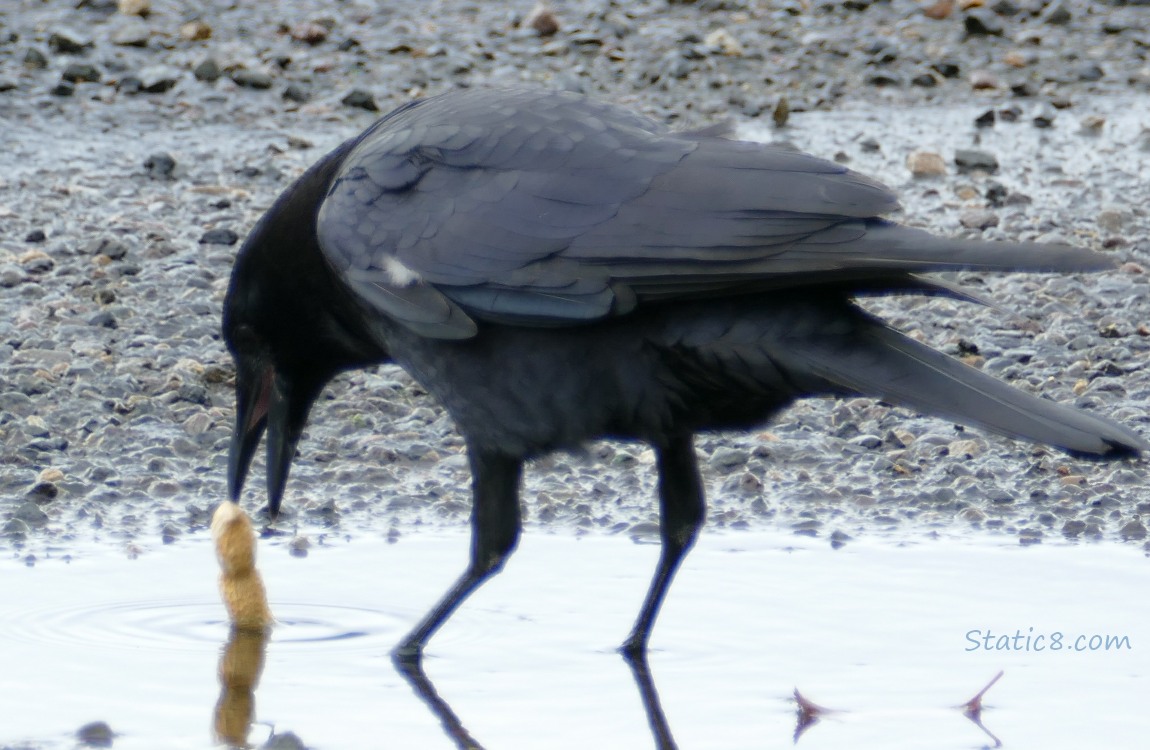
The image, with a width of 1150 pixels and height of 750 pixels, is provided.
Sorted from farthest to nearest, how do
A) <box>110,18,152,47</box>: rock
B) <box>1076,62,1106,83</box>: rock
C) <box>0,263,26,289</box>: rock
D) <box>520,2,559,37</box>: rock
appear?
<box>520,2,559,37</box>: rock, <box>1076,62,1106,83</box>: rock, <box>110,18,152,47</box>: rock, <box>0,263,26,289</box>: rock

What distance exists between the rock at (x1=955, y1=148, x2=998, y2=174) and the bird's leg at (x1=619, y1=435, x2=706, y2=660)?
4.74 meters

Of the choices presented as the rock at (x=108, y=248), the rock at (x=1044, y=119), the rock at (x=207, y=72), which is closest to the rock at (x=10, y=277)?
the rock at (x=108, y=248)

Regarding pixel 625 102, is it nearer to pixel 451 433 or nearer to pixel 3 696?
pixel 451 433

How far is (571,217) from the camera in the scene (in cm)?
386

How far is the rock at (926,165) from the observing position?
8.54 m

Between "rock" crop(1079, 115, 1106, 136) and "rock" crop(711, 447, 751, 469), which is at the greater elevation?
"rock" crop(1079, 115, 1106, 136)

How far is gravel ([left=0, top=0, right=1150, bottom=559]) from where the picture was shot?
16.8 feet

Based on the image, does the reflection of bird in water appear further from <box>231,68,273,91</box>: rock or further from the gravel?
<box>231,68,273,91</box>: rock

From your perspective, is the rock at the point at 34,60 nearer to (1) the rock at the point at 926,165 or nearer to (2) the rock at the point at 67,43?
(2) the rock at the point at 67,43

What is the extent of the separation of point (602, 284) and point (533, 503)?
1443 millimetres

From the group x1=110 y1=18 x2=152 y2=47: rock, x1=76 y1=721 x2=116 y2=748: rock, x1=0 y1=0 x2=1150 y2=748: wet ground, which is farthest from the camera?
x1=110 y1=18 x2=152 y2=47: rock

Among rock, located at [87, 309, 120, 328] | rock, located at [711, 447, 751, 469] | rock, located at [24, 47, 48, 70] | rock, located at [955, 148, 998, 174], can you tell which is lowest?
rock, located at [24, 47, 48, 70]

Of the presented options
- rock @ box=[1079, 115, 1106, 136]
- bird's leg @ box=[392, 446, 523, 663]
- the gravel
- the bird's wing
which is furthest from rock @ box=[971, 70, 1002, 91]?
bird's leg @ box=[392, 446, 523, 663]

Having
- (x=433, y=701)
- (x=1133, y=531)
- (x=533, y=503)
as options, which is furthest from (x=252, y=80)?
(x=433, y=701)
